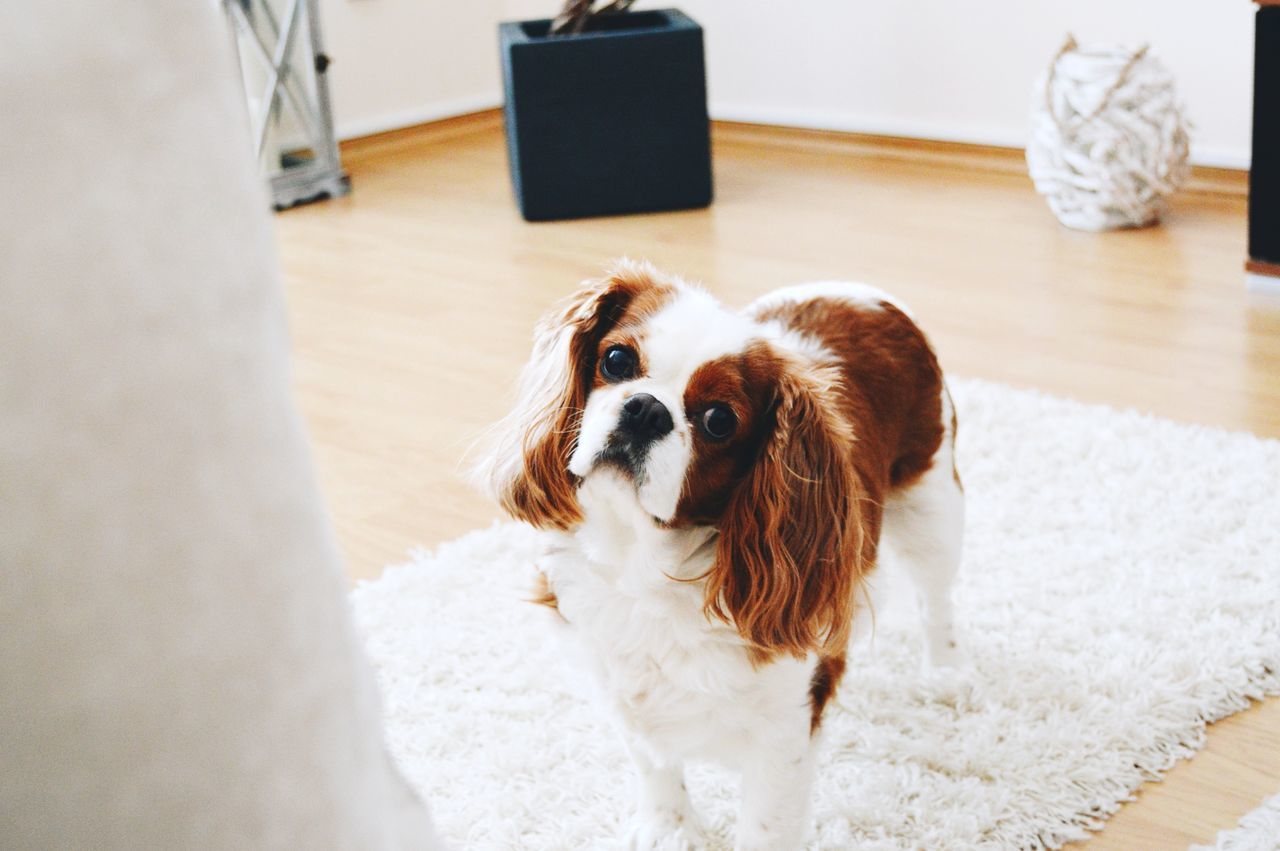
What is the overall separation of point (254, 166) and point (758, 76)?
4779mm

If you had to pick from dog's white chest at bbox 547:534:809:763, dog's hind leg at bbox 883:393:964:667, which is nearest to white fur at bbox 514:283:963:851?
dog's white chest at bbox 547:534:809:763

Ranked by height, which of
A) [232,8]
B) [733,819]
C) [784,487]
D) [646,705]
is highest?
[232,8]

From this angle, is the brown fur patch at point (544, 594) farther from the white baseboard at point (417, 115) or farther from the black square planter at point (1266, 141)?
the white baseboard at point (417, 115)

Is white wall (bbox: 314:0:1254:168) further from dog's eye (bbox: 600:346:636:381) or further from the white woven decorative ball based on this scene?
dog's eye (bbox: 600:346:636:381)

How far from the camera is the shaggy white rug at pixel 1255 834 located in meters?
1.29

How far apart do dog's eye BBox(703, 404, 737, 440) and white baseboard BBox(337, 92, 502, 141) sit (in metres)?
4.22

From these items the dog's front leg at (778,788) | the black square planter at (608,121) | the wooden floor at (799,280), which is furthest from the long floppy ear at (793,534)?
the black square planter at (608,121)

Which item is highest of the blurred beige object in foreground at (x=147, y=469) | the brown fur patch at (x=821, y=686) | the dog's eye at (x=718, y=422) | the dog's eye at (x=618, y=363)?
the blurred beige object in foreground at (x=147, y=469)

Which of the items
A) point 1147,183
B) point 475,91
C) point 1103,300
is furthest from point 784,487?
point 475,91

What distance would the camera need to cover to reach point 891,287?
317cm

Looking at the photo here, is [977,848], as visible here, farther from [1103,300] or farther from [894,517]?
[1103,300]

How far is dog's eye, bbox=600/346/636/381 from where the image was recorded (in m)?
1.15

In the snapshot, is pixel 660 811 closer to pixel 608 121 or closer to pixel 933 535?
pixel 933 535

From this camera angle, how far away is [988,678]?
161cm
